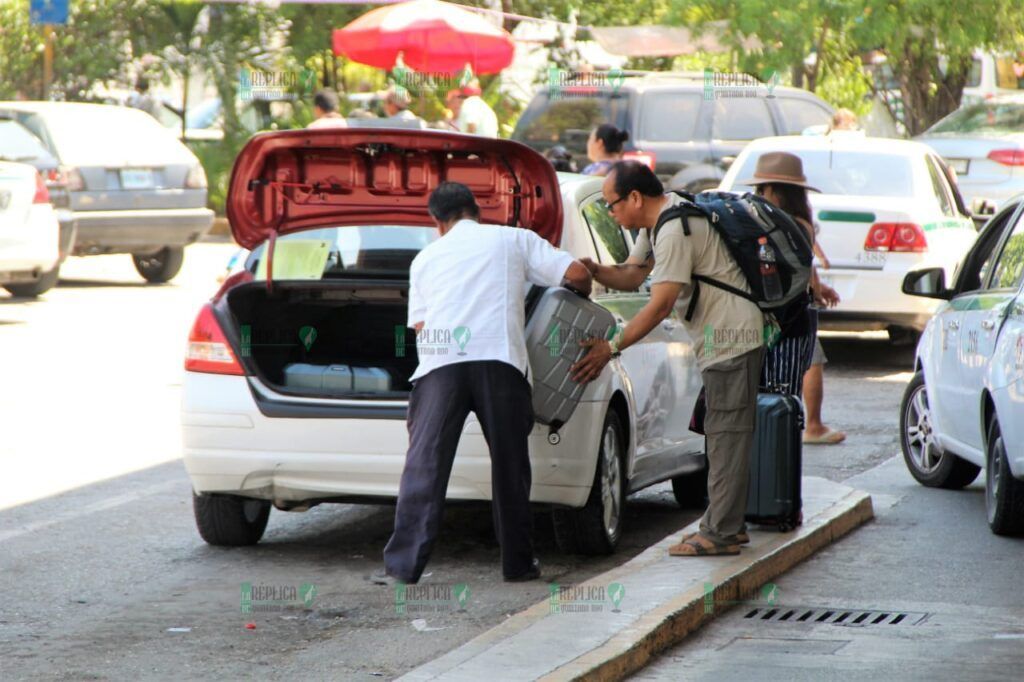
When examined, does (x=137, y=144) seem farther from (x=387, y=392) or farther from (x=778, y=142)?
(x=387, y=392)

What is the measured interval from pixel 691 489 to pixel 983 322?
1.63 m

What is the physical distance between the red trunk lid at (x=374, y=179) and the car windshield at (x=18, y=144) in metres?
10.7

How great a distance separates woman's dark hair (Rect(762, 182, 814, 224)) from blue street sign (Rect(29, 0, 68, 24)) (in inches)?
692

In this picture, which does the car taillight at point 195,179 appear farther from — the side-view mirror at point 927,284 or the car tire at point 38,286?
the side-view mirror at point 927,284

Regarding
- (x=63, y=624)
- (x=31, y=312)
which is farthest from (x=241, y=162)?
(x=31, y=312)

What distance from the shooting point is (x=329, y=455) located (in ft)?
23.8

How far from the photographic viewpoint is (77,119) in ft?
62.0

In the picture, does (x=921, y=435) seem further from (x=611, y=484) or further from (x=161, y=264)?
(x=161, y=264)

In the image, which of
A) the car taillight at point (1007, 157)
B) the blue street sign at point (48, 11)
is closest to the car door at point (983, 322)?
the car taillight at point (1007, 157)

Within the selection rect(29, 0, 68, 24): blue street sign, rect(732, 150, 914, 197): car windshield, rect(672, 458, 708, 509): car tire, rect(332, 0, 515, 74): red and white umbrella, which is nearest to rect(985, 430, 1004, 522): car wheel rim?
rect(672, 458, 708, 509): car tire

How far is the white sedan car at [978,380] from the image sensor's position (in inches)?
314

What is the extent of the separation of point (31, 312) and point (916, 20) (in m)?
11.7

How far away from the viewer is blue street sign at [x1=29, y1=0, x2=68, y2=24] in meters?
25.0

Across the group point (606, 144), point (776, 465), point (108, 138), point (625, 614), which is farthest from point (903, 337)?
point (625, 614)
